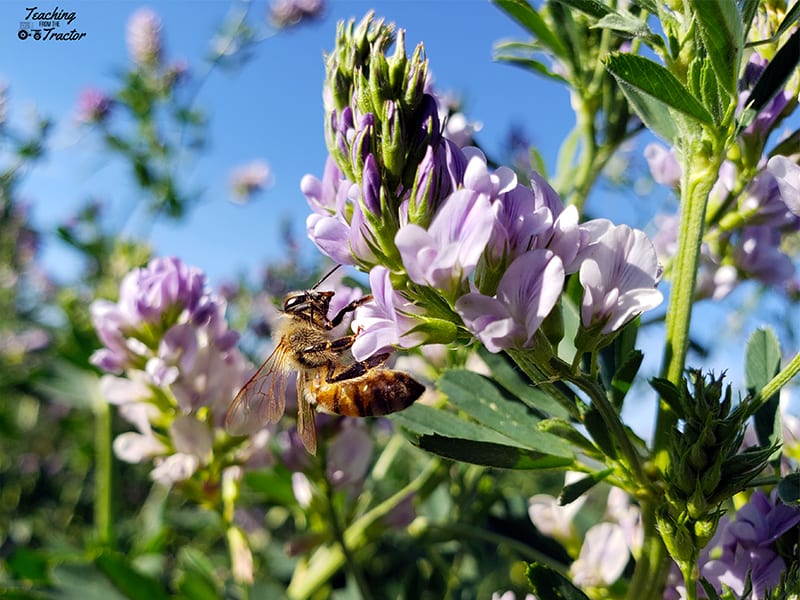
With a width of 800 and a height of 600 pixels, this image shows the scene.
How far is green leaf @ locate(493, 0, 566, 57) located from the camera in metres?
1.20

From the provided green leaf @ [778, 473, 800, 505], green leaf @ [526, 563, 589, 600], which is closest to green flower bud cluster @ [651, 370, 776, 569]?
green leaf @ [778, 473, 800, 505]

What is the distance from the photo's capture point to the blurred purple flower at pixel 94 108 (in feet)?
11.9

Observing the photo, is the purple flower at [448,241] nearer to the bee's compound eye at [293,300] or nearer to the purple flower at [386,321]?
the purple flower at [386,321]

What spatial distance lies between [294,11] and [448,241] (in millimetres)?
3890

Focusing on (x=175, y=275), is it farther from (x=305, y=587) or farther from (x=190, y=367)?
(x=305, y=587)

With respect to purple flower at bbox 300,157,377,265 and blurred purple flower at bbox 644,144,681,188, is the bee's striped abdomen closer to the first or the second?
purple flower at bbox 300,157,377,265

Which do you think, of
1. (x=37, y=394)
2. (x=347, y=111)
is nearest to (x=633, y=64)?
(x=347, y=111)

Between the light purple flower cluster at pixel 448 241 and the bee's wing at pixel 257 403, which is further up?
the light purple flower cluster at pixel 448 241

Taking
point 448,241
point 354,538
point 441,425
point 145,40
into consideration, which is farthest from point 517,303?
point 145,40

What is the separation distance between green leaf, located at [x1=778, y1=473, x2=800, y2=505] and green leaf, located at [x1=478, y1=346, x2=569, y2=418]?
0.99ft

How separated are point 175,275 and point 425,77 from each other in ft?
2.73

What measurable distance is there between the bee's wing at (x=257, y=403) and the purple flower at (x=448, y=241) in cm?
63

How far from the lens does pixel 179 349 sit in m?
1.53

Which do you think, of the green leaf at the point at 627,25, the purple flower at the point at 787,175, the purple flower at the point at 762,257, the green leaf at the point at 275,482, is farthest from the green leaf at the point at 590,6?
the green leaf at the point at 275,482
